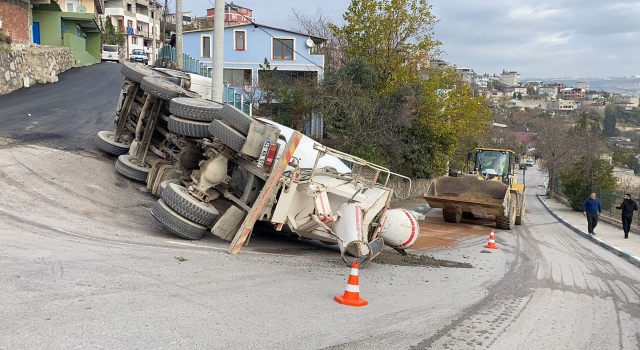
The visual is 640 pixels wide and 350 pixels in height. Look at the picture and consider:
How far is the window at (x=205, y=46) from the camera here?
3866cm

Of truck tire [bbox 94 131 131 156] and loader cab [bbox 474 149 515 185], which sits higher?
truck tire [bbox 94 131 131 156]

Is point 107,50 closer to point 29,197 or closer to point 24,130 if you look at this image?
point 24,130

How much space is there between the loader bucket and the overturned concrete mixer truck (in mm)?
8223

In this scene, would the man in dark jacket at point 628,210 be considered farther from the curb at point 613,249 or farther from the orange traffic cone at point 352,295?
the orange traffic cone at point 352,295

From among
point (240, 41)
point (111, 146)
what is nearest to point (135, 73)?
point (111, 146)

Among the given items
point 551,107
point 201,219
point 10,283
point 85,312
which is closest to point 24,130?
point 201,219

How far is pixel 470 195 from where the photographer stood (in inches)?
720

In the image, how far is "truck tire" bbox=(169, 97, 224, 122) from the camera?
9.01 meters

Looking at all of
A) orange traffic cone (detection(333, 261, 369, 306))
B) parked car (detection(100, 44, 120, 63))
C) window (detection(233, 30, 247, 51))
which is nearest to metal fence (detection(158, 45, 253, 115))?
window (detection(233, 30, 247, 51))

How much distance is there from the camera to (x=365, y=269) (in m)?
8.56

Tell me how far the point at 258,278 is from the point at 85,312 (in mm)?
2364

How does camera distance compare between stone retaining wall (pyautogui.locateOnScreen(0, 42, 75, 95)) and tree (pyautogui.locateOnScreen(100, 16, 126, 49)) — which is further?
tree (pyautogui.locateOnScreen(100, 16, 126, 49))

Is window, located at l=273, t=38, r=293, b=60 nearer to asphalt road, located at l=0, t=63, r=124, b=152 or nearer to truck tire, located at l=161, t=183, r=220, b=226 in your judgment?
asphalt road, located at l=0, t=63, r=124, b=152

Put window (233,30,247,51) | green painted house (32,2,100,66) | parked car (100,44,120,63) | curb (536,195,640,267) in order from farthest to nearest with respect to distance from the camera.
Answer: parked car (100,44,120,63) → window (233,30,247,51) → green painted house (32,2,100,66) → curb (536,195,640,267)
